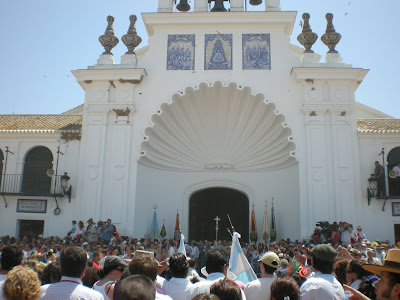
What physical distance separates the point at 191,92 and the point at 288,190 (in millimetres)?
5678

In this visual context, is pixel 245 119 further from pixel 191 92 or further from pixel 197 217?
pixel 197 217

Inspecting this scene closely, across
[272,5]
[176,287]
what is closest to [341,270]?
[176,287]

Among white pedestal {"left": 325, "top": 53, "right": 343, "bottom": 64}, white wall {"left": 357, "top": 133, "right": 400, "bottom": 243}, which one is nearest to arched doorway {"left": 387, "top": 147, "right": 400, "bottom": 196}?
white wall {"left": 357, "top": 133, "right": 400, "bottom": 243}

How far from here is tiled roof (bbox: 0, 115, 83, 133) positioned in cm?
1673

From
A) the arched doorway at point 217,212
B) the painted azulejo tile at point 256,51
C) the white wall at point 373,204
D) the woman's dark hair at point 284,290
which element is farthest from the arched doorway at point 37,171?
the woman's dark hair at point 284,290

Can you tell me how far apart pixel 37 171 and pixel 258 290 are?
14.5 meters

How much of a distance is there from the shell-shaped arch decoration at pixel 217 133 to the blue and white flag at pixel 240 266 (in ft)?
34.5

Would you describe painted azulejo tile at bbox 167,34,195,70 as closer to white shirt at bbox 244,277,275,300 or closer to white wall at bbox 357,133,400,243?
white wall at bbox 357,133,400,243

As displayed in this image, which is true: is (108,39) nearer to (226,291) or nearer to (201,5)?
(201,5)

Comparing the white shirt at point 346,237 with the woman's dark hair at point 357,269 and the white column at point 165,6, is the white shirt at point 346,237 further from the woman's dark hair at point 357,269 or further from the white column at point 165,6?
the white column at point 165,6

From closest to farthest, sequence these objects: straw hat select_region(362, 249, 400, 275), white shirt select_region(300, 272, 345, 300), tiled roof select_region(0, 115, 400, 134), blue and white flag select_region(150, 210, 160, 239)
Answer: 1. straw hat select_region(362, 249, 400, 275)
2. white shirt select_region(300, 272, 345, 300)
3. blue and white flag select_region(150, 210, 160, 239)
4. tiled roof select_region(0, 115, 400, 134)

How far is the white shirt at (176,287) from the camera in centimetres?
420

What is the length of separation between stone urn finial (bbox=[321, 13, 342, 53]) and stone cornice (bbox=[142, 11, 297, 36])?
142 centimetres

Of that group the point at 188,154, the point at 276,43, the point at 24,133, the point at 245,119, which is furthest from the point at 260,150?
the point at 24,133
